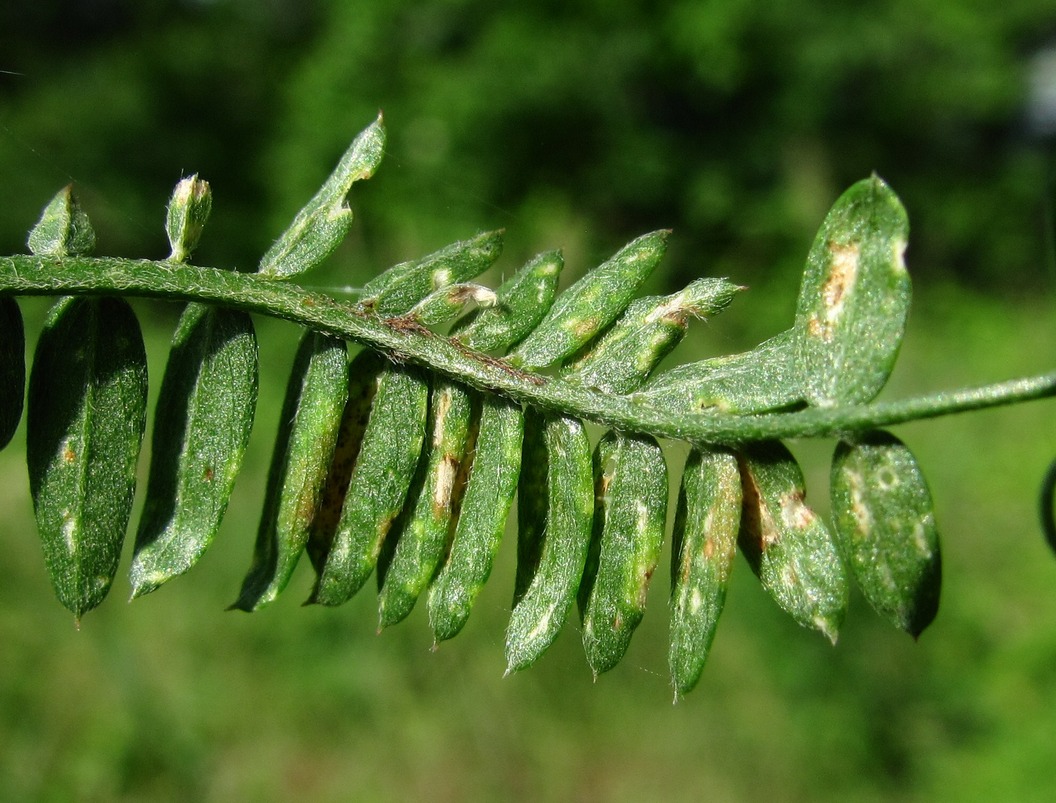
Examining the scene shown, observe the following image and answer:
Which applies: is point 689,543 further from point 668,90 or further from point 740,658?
point 668,90

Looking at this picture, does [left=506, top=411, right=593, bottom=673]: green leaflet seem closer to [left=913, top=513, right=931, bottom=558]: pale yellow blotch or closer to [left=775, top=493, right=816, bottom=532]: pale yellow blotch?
[left=775, top=493, right=816, bottom=532]: pale yellow blotch

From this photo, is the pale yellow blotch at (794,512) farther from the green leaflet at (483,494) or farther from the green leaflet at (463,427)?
the green leaflet at (483,494)

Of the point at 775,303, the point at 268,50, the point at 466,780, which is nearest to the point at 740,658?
the point at 466,780

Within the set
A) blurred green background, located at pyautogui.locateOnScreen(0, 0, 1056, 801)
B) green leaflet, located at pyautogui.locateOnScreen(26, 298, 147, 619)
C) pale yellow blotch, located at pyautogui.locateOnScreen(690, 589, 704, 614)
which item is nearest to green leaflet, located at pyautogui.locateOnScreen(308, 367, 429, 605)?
green leaflet, located at pyautogui.locateOnScreen(26, 298, 147, 619)

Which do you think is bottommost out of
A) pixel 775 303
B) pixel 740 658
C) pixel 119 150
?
pixel 740 658

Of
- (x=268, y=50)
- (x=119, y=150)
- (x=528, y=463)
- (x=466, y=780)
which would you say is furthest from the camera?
(x=268, y=50)

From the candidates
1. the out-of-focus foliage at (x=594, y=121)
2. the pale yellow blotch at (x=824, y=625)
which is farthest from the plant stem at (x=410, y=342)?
the out-of-focus foliage at (x=594, y=121)

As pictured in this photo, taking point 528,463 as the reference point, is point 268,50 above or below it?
above
